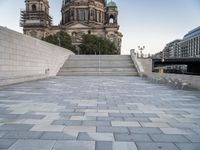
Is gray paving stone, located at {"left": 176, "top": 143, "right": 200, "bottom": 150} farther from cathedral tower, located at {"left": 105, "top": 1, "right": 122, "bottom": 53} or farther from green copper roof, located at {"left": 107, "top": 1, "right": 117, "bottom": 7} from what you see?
green copper roof, located at {"left": 107, "top": 1, "right": 117, "bottom": 7}

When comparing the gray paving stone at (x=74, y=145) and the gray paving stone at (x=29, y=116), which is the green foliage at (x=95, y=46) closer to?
the gray paving stone at (x=29, y=116)

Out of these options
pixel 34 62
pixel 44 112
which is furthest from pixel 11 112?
pixel 34 62

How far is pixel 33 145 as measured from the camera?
3.93 metres

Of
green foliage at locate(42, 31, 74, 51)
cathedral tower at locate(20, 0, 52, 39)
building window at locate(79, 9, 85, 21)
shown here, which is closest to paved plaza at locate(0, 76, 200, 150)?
green foliage at locate(42, 31, 74, 51)

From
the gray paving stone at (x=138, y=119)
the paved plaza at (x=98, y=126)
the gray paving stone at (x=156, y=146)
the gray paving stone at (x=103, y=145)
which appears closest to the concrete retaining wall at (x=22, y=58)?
the paved plaza at (x=98, y=126)

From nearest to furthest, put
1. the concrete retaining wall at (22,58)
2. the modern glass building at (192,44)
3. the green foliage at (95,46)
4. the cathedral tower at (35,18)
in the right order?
the concrete retaining wall at (22,58) → the green foliage at (95,46) → the cathedral tower at (35,18) → the modern glass building at (192,44)

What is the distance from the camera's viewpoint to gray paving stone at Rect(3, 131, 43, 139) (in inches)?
171

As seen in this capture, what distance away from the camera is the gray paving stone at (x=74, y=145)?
3.83m

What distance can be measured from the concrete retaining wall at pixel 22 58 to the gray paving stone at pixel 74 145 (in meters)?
9.67

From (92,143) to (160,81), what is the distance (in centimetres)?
1367

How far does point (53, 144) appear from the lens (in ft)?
13.1

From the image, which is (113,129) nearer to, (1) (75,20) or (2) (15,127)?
(2) (15,127)

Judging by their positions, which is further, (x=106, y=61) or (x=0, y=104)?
(x=106, y=61)

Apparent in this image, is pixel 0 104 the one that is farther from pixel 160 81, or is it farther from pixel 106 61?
pixel 106 61
